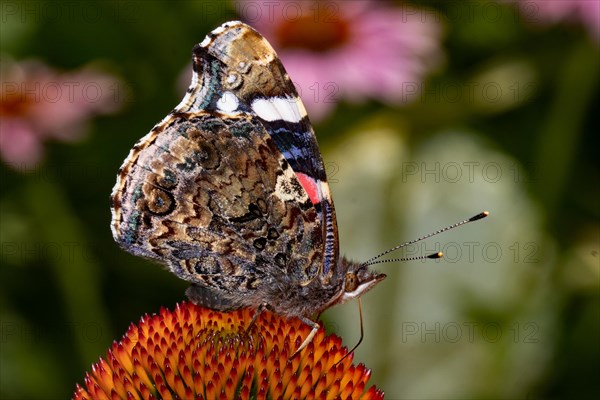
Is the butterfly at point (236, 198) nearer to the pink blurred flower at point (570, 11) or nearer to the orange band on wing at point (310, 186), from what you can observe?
the orange band on wing at point (310, 186)

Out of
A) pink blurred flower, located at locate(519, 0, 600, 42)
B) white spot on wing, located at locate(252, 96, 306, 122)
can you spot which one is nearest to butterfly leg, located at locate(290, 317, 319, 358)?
white spot on wing, located at locate(252, 96, 306, 122)

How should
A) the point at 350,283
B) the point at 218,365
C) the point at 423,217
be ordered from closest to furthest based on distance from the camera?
the point at 218,365 < the point at 350,283 < the point at 423,217

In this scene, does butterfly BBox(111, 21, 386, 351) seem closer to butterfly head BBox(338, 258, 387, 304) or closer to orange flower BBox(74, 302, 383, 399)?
butterfly head BBox(338, 258, 387, 304)

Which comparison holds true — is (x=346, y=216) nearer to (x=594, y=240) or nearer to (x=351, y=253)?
(x=351, y=253)

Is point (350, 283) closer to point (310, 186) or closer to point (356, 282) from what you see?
point (356, 282)

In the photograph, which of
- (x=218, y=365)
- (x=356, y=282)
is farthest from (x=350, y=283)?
(x=218, y=365)

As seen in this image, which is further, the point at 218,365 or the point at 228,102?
the point at 228,102

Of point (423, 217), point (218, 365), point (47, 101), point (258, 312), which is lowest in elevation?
point (218, 365)
